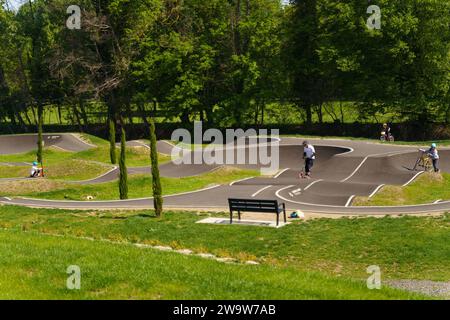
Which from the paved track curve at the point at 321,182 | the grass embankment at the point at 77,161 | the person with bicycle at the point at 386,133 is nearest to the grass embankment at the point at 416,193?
the paved track curve at the point at 321,182

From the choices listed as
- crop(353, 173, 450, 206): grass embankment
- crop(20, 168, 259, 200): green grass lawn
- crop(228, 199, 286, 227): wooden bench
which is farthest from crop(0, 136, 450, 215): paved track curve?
crop(228, 199, 286, 227): wooden bench

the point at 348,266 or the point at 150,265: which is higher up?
the point at 150,265

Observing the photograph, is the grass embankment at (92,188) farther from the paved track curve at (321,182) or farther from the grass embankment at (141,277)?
the grass embankment at (141,277)

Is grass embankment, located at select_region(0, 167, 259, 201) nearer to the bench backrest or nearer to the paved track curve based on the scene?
the paved track curve

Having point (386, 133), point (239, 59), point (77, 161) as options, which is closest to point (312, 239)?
point (77, 161)

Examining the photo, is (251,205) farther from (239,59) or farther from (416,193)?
(239,59)

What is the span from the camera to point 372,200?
85.7ft

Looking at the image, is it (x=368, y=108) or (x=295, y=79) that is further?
(x=295, y=79)

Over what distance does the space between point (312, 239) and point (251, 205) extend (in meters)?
3.93

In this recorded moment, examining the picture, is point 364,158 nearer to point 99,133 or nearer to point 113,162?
point 113,162

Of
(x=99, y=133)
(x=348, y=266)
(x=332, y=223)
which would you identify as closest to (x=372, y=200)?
(x=332, y=223)

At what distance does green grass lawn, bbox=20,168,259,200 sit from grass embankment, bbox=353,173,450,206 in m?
11.9
